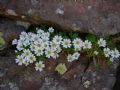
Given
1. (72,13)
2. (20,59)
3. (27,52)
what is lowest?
(20,59)

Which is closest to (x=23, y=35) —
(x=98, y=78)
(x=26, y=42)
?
(x=26, y=42)

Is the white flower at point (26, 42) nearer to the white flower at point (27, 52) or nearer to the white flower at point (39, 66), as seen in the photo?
the white flower at point (27, 52)

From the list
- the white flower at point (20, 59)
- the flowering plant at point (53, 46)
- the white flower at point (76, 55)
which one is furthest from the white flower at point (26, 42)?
the white flower at point (76, 55)

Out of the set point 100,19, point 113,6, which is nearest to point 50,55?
point 100,19

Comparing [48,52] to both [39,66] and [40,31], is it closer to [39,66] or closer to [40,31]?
[39,66]

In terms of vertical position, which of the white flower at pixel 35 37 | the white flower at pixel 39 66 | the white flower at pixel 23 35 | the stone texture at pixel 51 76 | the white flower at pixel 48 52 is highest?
the white flower at pixel 23 35

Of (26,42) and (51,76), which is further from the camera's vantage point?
(51,76)
